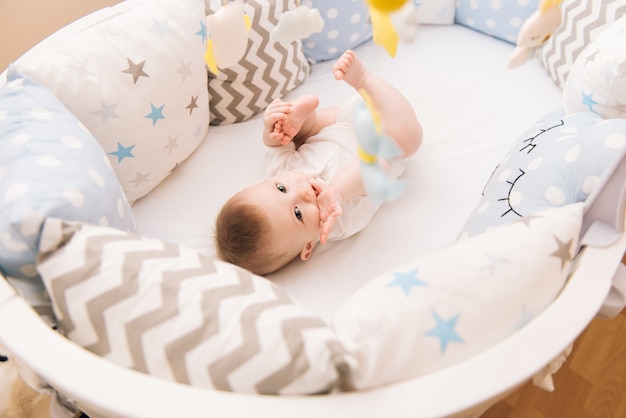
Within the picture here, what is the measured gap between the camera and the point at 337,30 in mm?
1422

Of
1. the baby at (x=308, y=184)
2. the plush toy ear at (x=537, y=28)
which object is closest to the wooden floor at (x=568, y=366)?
the baby at (x=308, y=184)

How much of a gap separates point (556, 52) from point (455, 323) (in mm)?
910

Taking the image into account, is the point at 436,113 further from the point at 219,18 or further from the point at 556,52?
the point at 219,18

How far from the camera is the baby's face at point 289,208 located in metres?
1.03

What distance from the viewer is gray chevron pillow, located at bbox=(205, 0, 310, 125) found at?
125 cm

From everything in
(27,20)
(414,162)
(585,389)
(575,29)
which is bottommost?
(585,389)

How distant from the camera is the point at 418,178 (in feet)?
3.99

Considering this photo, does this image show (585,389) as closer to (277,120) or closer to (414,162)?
(414,162)

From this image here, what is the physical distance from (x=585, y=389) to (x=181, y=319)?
104cm

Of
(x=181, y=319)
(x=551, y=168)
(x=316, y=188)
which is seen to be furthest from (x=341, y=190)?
(x=181, y=319)

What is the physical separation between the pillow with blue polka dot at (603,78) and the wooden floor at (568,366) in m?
0.61

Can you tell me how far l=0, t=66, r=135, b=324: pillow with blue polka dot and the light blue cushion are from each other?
2.33 ft

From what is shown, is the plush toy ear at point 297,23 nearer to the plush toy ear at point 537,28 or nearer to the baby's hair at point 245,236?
the plush toy ear at point 537,28

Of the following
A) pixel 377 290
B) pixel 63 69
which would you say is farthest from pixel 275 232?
pixel 63 69
